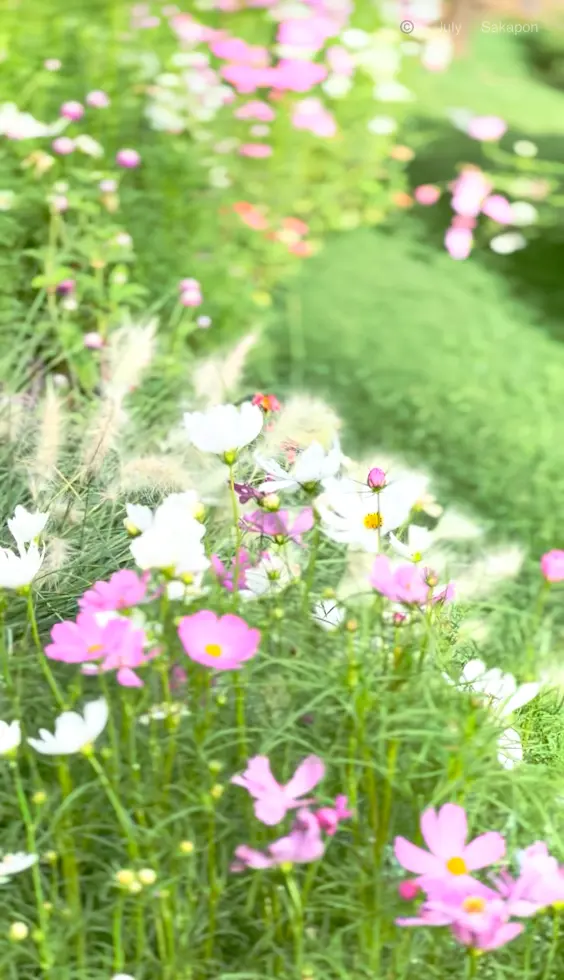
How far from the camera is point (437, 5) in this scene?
5316 mm

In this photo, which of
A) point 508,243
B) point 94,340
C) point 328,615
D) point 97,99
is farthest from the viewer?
point 508,243

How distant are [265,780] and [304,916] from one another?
7.0 inches

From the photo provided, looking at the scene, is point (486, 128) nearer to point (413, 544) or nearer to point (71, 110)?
point (71, 110)

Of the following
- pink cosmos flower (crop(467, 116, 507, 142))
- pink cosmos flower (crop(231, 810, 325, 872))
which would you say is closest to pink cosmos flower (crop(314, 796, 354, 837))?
pink cosmos flower (crop(231, 810, 325, 872))

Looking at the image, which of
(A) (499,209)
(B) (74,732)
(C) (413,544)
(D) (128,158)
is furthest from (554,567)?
(A) (499,209)

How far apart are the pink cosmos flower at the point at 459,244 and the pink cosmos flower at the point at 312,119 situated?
1.92ft

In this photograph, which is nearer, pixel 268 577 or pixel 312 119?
pixel 268 577

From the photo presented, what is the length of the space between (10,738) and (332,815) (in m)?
0.32

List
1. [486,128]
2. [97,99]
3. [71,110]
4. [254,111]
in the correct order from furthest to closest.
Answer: [486,128] < [254,111] < [97,99] < [71,110]

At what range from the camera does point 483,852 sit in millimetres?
1146

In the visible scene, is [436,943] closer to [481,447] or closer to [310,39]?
[481,447]

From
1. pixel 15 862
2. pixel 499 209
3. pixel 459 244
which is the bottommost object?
pixel 459 244

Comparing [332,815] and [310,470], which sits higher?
[310,470]

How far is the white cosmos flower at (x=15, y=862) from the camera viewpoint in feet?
3.70
